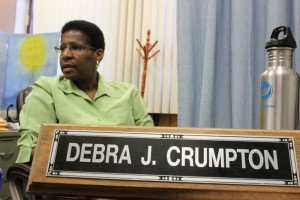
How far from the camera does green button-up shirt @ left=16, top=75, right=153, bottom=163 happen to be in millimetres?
1091

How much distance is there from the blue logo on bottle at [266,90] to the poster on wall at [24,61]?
6.30ft

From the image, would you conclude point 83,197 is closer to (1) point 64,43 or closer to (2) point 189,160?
(2) point 189,160

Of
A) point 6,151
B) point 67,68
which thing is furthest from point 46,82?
point 6,151

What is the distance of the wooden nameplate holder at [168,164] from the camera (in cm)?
57

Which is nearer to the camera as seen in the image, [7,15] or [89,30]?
[89,30]

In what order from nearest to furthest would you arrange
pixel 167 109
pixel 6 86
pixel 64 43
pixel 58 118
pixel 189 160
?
pixel 189 160, pixel 58 118, pixel 64 43, pixel 167 109, pixel 6 86

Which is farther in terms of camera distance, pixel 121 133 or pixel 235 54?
pixel 235 54

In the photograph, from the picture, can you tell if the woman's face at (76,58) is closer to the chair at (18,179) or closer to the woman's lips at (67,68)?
the woman's lips at (67,68)

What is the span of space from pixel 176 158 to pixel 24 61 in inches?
92.3

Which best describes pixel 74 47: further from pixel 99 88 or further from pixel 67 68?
pixel 99 88

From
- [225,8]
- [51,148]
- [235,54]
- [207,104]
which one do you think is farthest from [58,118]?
[225,8]

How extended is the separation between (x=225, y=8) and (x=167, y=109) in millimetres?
743

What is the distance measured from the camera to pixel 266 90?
94 centimetres

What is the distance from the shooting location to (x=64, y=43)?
1.31 metres
